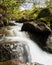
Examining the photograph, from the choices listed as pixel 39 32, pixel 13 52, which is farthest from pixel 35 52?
pixel 13 52

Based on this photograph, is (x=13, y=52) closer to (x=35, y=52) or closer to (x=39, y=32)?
(x=35, y=52)

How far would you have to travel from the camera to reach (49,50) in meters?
12.2

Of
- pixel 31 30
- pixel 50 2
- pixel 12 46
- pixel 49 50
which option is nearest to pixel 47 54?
A: pixel 49 50

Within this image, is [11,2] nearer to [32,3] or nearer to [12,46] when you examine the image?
[32,3]

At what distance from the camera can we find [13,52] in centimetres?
938

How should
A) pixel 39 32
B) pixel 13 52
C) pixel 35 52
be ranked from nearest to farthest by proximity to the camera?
pixel 13 52
pixel 35 52
pixel 39 32

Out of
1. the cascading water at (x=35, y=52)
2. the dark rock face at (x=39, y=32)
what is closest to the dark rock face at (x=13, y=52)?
the cascading water at (x=35, y=52)

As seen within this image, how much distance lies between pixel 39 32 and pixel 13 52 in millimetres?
4064

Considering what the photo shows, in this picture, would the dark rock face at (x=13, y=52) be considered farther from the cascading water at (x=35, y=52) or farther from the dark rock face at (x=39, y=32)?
the dark rock face at (x=39, y=32)

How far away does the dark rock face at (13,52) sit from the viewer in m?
9.15

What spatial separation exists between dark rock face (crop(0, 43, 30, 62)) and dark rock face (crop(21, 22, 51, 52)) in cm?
305

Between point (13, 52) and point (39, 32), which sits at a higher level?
point (13, 52)

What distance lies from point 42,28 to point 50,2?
7.77 m

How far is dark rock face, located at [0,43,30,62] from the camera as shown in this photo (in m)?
9.15
